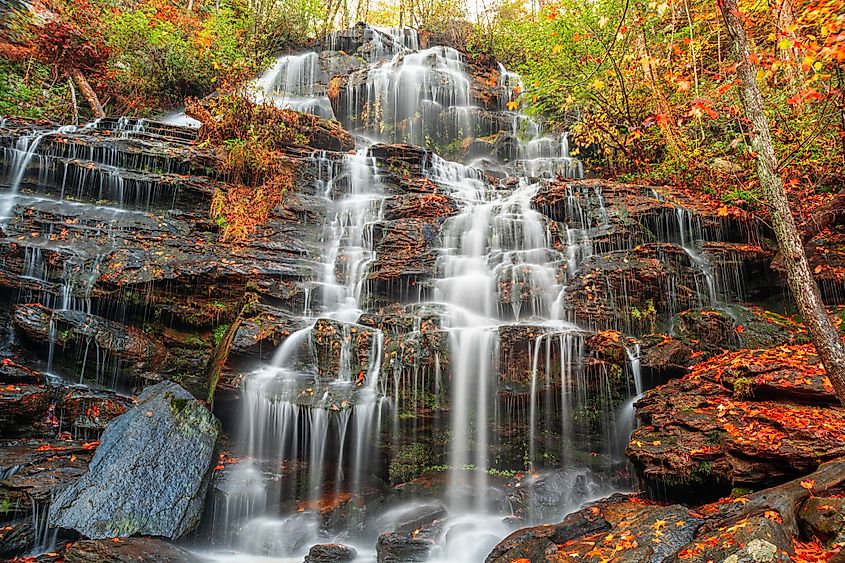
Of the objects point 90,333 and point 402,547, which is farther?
point 90,333

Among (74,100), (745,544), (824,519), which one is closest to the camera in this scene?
(745,544)

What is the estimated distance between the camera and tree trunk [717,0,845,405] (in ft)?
14.4

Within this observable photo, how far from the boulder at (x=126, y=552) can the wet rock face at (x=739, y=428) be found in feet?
18.0

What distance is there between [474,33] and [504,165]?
10.4 meters

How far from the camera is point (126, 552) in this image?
4969 mm

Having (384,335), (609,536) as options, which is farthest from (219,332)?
(609,536)

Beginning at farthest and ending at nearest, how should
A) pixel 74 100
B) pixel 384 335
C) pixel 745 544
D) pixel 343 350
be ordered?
pixel 74 100, pixel 384 335, pixel 343 350, pixel 745 544

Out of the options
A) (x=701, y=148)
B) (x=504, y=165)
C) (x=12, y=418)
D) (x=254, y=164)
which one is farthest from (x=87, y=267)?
(x=701, y=148)

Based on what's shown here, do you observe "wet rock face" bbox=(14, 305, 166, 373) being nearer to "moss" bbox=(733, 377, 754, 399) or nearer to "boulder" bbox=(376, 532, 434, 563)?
"boulder" bbox=(376, 532, 434, 563)

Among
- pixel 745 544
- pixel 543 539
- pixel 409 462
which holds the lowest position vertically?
pixel 543 539

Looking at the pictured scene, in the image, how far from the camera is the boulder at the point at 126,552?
4820 mm

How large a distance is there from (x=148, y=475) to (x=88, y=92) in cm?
1556

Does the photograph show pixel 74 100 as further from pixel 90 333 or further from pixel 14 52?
pixel 90 333

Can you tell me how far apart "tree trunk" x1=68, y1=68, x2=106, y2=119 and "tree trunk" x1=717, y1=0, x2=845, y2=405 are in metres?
18.0
